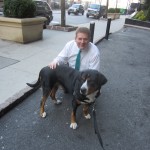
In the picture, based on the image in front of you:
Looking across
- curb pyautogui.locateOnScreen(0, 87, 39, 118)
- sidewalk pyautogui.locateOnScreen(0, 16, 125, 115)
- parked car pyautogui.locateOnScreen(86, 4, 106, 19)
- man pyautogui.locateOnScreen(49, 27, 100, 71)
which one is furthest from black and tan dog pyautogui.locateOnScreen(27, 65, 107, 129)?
parked car pyautogui.locateOnScreen(86, 4, 106, 19)

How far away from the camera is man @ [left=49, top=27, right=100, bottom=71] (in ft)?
11.0

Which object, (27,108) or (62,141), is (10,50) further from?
(62,141)

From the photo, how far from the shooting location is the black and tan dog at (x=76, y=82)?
2.78 metres

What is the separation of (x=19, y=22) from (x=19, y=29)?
10.1 inches

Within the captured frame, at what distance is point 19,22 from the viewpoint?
748cm

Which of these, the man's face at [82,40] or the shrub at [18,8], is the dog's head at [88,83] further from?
the shrub at [18,8]

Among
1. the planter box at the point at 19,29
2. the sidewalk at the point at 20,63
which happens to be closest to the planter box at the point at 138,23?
the sidewalk at the point at 20,63

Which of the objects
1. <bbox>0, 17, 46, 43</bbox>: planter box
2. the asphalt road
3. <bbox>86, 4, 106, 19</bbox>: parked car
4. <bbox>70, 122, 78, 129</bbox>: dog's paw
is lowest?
<bbox>86, 4, 106, 19</bbox>: parked car

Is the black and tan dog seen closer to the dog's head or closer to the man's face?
the dog's head

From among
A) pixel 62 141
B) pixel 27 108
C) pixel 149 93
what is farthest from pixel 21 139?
pixel 149 93

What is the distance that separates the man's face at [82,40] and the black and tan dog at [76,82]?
1.50 feet

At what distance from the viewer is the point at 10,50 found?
686 centimetres

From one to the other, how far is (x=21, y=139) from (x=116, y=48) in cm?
715

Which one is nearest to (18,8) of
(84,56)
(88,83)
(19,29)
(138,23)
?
(19,29)
